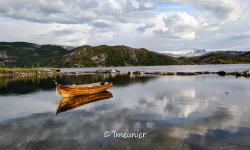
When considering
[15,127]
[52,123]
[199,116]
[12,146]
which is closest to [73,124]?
[52,123]

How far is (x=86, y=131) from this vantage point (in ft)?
Result: 117

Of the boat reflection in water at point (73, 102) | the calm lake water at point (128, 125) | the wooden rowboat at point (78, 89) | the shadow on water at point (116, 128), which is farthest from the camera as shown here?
the wooden rowboat at point (78, 89)

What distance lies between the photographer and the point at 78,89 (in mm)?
68750

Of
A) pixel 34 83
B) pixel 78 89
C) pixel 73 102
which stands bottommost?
pixel 73 102

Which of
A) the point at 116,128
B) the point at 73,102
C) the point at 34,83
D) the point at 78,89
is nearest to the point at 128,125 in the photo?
the point at 116,128

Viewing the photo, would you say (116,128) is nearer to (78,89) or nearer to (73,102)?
(73,102)

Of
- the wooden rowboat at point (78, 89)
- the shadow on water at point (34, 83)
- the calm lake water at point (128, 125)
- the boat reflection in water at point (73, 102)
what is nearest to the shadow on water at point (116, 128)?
the calm lake water at point (128, 125)

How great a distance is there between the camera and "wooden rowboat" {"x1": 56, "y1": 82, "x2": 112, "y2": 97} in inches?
2566

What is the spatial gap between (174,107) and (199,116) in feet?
28.1

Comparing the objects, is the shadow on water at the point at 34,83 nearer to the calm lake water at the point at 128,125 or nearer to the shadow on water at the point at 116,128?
the calm lake water at the point at 128,125

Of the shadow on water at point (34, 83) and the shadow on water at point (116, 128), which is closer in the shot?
the shadow on water at point (116, 128)

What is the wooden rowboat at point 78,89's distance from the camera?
214ft

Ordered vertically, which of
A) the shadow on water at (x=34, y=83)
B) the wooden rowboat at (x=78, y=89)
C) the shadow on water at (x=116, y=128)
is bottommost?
the shadow on water at (x=116, y=128)

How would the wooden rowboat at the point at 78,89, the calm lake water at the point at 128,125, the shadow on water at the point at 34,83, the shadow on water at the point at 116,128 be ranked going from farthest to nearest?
the shadow on water at the point at 34,83
the wooden rowboat at the point at 78,89
the calm lake water at the point at 128,125
the shadow on water at the point at 116,128
